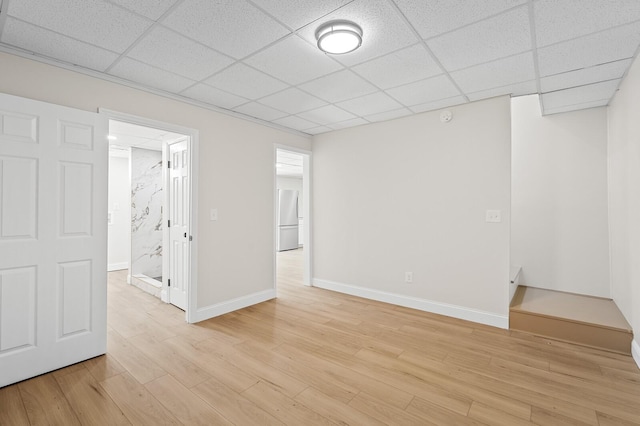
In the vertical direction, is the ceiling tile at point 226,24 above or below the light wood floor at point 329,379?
above

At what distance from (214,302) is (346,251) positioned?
205 cm

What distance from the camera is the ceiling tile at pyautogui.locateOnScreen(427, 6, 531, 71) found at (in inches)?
75.8

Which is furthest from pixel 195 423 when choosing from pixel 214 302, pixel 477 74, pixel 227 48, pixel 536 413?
pixel 477 74

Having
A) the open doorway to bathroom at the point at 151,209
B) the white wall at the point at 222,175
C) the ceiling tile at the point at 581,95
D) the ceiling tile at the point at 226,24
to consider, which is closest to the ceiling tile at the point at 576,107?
the ceiling tile at the point at 581,95

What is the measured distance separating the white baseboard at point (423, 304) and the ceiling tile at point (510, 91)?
243cm

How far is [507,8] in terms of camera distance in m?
1.80

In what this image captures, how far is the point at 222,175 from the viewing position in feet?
12.2

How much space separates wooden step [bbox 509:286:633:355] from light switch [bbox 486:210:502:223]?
98 centimetres

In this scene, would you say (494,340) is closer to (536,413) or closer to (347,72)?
(536,413)

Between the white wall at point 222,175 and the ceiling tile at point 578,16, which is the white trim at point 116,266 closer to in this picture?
the white wall at point 222,175

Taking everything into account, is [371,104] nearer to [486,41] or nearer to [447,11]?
[486,41]

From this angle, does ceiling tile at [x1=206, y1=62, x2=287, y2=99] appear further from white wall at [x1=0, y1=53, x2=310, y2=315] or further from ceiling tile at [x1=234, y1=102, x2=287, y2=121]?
white wall at [x1=0, y1=53, x2=310, y2=315]

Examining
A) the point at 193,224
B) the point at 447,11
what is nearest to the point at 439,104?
the point at 447,11

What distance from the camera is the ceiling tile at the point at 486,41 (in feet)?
6.31
